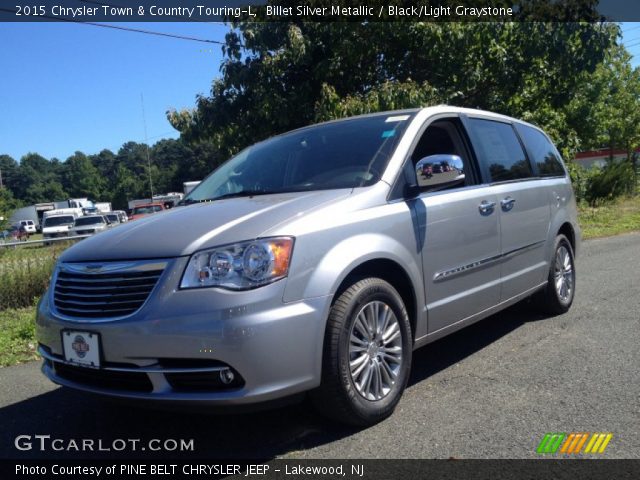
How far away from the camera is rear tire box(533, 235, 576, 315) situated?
5.25m

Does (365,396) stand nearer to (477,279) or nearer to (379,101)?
(477,279)

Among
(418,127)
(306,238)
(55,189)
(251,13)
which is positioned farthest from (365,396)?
(55,189)

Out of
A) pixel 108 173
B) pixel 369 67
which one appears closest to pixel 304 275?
pixel 369 67

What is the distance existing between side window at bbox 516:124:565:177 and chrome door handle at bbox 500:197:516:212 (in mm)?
940

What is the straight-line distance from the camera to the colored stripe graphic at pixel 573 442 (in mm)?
2797

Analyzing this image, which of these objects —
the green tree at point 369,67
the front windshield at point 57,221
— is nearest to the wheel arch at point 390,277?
the green tree at point 369,67

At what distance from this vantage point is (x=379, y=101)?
33.5 ft

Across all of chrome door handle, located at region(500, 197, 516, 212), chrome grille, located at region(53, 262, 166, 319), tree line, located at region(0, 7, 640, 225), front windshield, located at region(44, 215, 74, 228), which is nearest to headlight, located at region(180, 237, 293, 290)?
chrome grille, located at region(53, 262, 166, 319)

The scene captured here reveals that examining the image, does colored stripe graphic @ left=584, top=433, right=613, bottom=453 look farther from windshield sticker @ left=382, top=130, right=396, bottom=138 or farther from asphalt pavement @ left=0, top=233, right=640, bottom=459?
windshield sticker @ left=382, top=130, right=396, bottom=138

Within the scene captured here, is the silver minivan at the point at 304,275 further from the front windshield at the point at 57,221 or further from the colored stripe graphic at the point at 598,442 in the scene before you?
the front windshield at the point at 57,221

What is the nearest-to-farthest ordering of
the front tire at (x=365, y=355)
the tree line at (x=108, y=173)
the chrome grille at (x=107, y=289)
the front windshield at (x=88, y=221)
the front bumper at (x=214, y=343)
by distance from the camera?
the front bumper at (x=214, y=343), the chrome grille at (x=107, y=289), the front tire at (x=365, y=355), the front windshield at (x=88, y=221), the tree line at (x=108, y=173)

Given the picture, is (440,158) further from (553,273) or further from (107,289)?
(553,273)

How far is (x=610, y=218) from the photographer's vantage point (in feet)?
51.5

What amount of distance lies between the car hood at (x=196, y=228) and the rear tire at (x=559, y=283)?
280 cm
